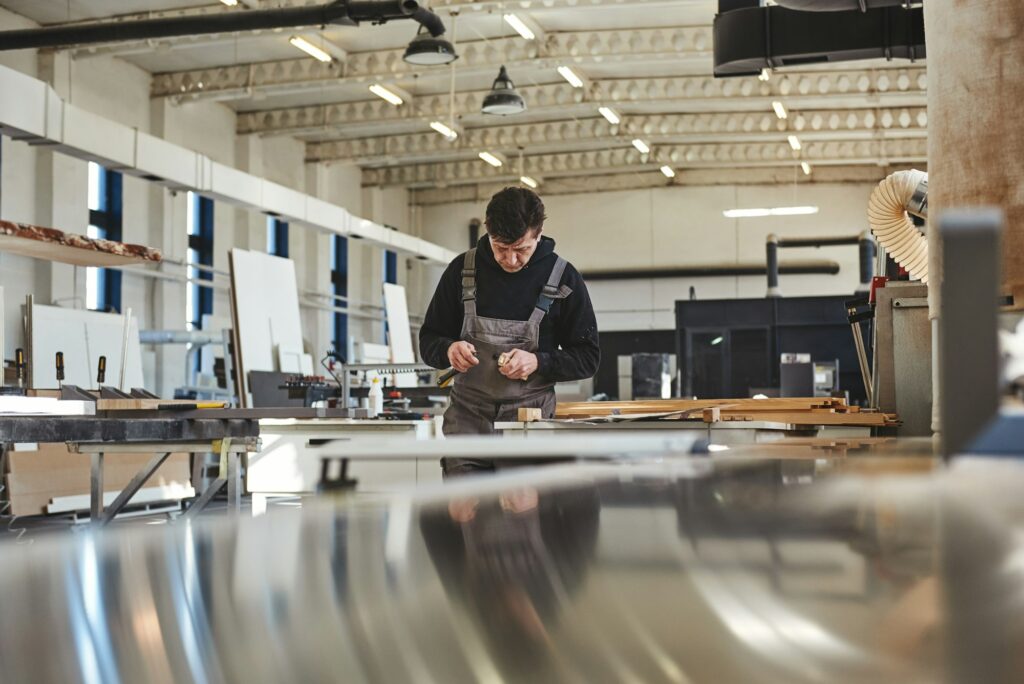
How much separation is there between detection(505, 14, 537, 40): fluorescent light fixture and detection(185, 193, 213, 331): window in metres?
5.14

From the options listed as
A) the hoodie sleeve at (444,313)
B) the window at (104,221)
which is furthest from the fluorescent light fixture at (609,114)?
the hoodie sleeve at (444,313)

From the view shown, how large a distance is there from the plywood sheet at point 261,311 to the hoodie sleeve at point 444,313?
14.6ft

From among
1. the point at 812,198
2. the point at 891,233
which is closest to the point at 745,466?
the point at 891,233

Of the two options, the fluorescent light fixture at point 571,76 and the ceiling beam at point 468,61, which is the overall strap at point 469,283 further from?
the fluorescent light fixture at point 571,76

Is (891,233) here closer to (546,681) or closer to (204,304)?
(546,681)

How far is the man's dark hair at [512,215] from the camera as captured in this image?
2336mm

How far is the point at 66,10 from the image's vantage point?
10953 millimetres

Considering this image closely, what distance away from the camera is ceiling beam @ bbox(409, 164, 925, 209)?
55.8 ft

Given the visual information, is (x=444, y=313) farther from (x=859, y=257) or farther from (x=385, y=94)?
(x=859, y=257)

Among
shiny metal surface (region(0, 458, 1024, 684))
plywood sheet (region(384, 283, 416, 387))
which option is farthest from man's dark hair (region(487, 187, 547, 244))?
plywood sheet (region(384, 283, 416, 387))

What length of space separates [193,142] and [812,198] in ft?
31.9

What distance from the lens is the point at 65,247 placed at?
23.7ft

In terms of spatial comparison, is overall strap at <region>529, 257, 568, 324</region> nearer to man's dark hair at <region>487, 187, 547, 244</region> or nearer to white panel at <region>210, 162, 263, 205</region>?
man's dark hair at <region>487, 187, 547, 244</region>

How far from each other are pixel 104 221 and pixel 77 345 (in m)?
4.59
